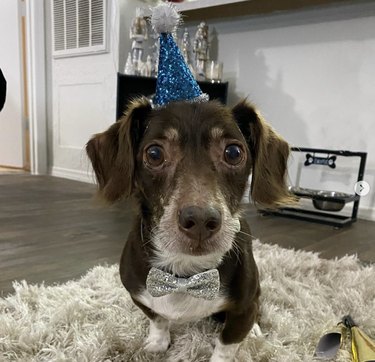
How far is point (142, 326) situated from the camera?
1.23 meters

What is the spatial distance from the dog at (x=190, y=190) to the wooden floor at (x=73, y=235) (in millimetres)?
161

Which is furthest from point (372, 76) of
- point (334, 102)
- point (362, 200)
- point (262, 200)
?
point (262, 200)

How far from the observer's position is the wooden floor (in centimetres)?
169

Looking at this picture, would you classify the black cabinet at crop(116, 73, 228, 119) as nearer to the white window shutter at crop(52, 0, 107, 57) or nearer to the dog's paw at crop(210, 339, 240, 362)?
the white window shutter at crop(52, 0, 107, 57)

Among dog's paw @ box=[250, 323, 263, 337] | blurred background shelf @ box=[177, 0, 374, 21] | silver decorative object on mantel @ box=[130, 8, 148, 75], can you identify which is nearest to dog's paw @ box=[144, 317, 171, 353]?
dog's paw @ box=[250, 323, 263, 337]

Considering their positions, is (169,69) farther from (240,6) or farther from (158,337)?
(240,6)

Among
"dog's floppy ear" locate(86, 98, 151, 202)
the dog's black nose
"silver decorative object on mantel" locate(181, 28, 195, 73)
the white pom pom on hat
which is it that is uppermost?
"silver decorative object on mantel" locate(181, 28, 195, 73)

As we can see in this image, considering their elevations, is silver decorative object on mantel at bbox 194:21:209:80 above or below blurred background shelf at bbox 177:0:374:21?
below

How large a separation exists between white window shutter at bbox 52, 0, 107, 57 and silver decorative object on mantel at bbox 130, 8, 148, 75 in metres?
0.43

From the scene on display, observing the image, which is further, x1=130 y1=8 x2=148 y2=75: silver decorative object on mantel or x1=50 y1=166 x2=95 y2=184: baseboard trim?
x1=50 y1=166 x2=95 y2=184: baseboard trim

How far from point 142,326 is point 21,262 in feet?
2.54

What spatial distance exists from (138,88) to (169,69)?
8.29 feet

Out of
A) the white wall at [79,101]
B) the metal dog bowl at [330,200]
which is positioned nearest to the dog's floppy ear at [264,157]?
the metal dog bowl at [330,200]

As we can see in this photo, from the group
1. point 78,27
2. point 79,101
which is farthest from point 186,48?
point 79,101
